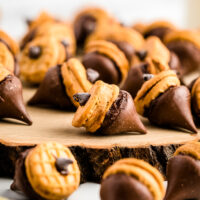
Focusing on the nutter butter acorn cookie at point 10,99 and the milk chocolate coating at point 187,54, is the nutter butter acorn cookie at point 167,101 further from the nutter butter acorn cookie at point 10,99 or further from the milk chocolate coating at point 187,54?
the milk chocolate coating at point 187,54

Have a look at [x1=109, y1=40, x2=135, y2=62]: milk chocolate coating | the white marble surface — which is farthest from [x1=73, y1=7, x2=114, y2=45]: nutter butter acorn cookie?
the white marble surface

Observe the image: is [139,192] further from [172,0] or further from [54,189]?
[172,0]

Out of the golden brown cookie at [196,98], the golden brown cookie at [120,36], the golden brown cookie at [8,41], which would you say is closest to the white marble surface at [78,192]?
the golden brown cookie at [196,98]

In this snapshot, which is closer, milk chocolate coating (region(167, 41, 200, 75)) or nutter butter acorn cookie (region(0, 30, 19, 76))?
nutter butter acorn cookie (region(0, 30, 19, 76))

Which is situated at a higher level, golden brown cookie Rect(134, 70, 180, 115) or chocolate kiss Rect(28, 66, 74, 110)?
golden brown cookie Rect(134, 70, 180, 115)

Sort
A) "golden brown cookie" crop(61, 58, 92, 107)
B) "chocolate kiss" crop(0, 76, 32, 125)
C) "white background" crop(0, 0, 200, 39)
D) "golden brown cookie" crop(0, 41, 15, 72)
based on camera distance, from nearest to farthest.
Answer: "chocolate kiss" crop(0, 76, 32, 125) < "golden brown cookie" crop(61, 58, 92, 107) < "golden brown cookie" crop(0, 41, 15, 72) < "white background" crop(0, 0, 200, 39)

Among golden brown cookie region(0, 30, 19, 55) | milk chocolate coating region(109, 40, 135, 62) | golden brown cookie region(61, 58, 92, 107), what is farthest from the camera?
milk chocolate coating region(109, 40, 135, 62)

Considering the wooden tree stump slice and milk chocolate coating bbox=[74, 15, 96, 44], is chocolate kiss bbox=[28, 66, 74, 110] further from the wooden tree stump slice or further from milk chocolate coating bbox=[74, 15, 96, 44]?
milk chocolate coating bbox=[74, 15, 96, 44]
